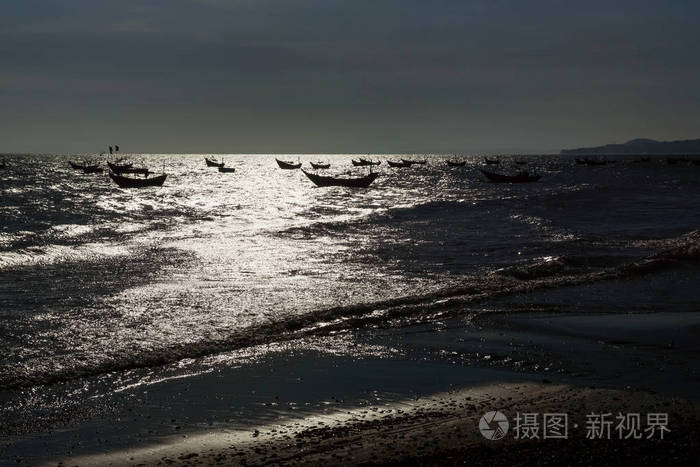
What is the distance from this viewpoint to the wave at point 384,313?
9.68 meters

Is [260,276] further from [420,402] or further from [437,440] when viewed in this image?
[437,440]

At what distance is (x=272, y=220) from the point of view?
38.1 meters

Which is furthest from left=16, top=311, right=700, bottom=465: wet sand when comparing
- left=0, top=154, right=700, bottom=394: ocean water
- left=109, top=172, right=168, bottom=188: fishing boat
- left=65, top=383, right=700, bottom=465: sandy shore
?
left=109, top=172, right=168, bottom=188: fishing boat

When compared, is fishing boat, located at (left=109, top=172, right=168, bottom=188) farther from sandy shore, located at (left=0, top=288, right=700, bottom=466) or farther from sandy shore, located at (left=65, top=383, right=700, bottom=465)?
sandy shore, located at (left=65, top=383, right=700, bottom=465)

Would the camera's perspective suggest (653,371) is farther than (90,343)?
No

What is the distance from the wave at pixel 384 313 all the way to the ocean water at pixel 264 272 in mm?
40

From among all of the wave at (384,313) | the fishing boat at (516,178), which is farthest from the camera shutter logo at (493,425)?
the fishing boat at (516,178)

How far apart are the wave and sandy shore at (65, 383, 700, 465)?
3.60 m

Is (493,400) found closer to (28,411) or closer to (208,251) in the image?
(28,411)

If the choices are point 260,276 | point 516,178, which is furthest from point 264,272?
point 516,178

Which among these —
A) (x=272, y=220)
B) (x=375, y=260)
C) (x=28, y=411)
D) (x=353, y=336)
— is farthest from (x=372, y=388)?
(x=272, y=220)

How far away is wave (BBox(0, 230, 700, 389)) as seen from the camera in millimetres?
9680

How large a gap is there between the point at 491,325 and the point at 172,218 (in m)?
31.1

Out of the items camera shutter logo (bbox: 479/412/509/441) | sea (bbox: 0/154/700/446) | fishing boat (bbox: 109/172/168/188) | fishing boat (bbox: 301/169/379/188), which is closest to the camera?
camera shutter logo (bbox: 479/412/509/441)
